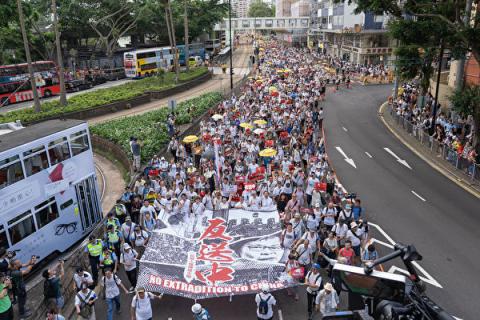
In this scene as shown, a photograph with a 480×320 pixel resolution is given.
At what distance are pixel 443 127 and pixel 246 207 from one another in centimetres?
1625

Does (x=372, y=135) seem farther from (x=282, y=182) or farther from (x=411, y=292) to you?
(x=411, y=292)

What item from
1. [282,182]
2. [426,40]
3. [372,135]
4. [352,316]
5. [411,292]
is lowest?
[372,135]

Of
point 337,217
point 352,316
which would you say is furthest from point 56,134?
point 352,316

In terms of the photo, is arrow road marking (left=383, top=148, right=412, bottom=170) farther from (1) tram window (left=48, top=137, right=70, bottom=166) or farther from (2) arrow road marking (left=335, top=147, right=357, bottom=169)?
(1) tram window (left=48, top=137, right=70, bottom=166)

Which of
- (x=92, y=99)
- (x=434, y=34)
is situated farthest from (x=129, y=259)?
(x=92, y=99)

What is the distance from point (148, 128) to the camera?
1043 inches

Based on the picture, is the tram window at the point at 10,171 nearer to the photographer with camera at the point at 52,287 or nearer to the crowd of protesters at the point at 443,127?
the photographer with camera at the point at 52,287

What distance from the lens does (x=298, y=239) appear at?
1166cm

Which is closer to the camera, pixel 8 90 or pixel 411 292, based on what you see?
pixel 411 292

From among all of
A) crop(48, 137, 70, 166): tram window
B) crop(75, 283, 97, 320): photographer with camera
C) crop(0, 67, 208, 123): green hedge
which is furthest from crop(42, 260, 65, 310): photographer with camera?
crop(0, 67, 208, 123): green hedge

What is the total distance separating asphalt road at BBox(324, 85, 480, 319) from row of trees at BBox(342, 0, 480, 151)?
12.5 feet

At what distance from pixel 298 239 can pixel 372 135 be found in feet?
59.5

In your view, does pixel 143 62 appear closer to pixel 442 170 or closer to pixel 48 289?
pixel 442 170

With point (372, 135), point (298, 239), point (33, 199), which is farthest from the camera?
point (372, 135)
